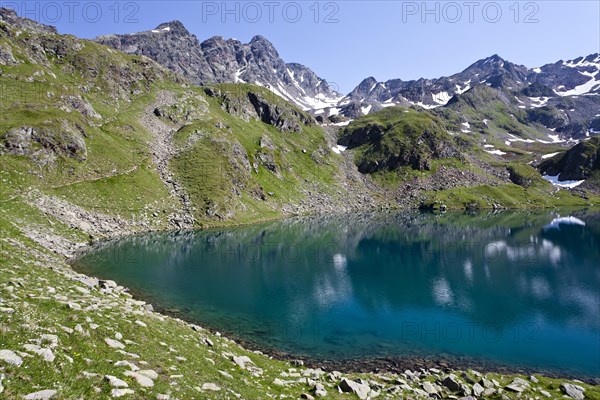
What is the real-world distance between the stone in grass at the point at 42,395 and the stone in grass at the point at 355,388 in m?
16.5

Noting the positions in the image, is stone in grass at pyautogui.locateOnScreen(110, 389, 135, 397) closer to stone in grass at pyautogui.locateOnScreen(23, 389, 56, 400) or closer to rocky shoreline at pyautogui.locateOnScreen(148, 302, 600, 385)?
stone in grass at pyautogui.locateOnScreen(23, 389, 56, 400)

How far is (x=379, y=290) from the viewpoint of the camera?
196 ft

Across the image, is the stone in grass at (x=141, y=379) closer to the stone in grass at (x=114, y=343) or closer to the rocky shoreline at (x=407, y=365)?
the stone in grass at (x=114, y=343)

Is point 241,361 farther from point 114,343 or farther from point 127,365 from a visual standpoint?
point 127,365

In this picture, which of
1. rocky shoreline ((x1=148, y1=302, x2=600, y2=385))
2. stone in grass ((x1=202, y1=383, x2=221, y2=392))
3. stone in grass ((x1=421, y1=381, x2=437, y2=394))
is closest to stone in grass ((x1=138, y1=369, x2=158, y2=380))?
stone in grass ((x1=202, y1=383, x2=221, y2=392))

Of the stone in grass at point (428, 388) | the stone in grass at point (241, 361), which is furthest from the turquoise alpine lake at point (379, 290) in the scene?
the stone in grass at point (241, 361)

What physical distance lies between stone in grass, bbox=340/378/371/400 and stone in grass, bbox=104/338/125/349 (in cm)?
1325

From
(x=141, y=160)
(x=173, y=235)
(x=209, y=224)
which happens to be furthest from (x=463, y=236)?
(x=141, y=160)

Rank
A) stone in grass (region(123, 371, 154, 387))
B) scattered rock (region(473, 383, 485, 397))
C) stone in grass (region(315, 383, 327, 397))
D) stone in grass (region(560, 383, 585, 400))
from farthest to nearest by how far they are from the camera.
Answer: stone in grass (region(560, 383, 585, 400)), scattered rock (region(473, 383, 485, 397)), stone in grass (region(315, 383, 327, 397)), stone in grass (region(123, 371, 154, 387))

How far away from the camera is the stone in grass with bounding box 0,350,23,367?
10.7 m

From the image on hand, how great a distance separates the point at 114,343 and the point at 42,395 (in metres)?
7.01

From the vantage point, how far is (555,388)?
87.2 ft

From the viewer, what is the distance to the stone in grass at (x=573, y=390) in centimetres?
2566

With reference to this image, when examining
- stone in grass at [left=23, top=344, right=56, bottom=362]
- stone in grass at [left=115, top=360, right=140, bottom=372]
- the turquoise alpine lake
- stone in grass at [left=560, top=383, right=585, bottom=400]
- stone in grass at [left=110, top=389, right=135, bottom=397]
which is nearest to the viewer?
stone in grass at [left=110, top=389, right=135, bottom=397]
